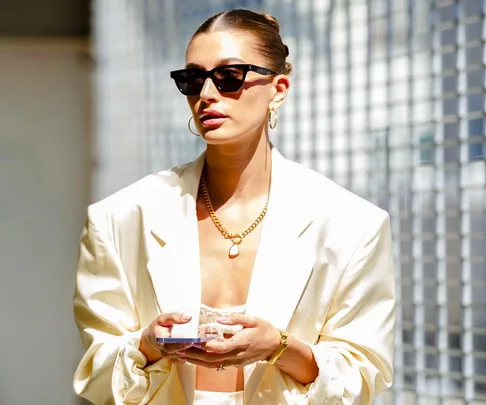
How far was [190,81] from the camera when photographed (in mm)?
2072

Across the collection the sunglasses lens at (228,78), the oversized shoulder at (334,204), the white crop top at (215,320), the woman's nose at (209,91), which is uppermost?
the sunglasses lens at (228,78)

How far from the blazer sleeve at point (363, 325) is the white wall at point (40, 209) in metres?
4.40

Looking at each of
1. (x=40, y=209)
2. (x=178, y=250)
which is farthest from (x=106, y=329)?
(x=40, y=209)

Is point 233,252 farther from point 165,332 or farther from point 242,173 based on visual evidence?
point 165,332

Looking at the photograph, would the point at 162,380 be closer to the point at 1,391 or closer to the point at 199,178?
the point at 199,178

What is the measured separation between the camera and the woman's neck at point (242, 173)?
7.18 feet

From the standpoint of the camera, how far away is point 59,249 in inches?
251

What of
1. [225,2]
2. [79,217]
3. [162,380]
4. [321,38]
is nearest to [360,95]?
[321,38]

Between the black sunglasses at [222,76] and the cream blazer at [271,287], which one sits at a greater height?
the black sunglasses at [222,76]

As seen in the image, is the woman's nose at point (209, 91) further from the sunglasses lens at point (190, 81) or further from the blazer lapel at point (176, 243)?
the blazer lapel at point (176, 243)

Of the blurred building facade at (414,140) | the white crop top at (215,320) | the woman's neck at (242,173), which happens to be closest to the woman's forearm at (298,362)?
the white crop top at (215,320)

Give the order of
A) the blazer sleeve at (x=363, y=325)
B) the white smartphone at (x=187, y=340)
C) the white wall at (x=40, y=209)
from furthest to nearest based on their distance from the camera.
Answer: the white wall at (x=40, y=209) < the blazer sleeve at (x=363, y=325) < the white smartphone at (x=187, y=340)

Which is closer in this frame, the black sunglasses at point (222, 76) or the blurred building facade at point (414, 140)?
the black sunglasses at point (222, 76)

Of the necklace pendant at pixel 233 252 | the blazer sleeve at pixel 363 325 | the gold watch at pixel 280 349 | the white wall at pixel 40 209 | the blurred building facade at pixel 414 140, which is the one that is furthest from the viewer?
the white wall at pixel 40 209
